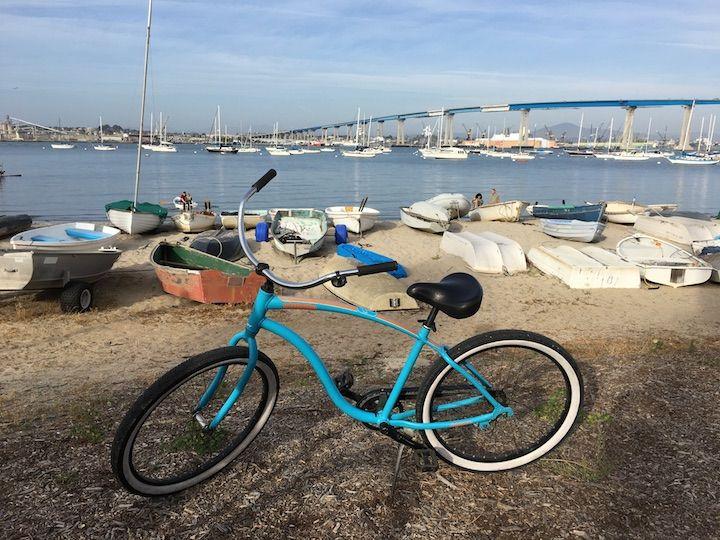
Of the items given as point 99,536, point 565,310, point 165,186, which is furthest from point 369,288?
point 165,186

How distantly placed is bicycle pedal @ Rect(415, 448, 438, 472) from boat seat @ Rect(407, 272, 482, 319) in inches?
36.8

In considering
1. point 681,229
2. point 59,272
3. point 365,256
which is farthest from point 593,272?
point 59,272

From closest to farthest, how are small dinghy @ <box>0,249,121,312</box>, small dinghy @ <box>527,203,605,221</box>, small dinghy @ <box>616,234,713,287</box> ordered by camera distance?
small dinghy @ <box>0,249,121,312</box> < small dinghy @ <box>616,234,713,287</box> < small dinghy @ <box>527,203,605,221</box>

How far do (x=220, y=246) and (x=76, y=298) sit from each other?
4923 millimetres

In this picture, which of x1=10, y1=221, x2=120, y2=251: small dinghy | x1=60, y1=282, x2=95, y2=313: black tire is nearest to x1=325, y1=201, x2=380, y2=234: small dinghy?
x1=10, y1=221, x2=120, y2=251: small dinghy

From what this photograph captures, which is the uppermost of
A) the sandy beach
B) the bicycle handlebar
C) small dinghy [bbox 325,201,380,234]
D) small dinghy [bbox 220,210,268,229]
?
the bicycle handlebar

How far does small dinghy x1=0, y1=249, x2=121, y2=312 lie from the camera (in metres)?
9.14

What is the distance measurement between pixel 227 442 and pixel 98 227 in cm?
1262

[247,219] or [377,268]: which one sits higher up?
[377,268]

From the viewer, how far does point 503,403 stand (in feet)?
11.7

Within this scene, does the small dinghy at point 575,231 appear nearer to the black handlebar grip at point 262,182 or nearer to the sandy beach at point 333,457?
the sandy beach at point 333,457

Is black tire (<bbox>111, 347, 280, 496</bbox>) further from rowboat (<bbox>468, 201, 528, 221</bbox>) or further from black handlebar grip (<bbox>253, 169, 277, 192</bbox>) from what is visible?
rowboat (<bbox>468, 201, 528, 221</bbox>)

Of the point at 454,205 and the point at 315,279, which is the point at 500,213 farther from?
the point at 315,279

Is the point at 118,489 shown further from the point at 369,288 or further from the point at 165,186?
the point at 165,186
